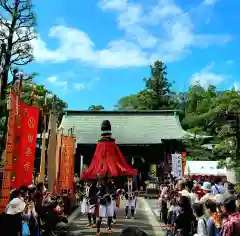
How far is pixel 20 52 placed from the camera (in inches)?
646

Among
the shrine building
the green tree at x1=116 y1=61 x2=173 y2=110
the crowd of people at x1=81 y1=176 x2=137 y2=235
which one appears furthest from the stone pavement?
the green tree at x1=116 y1=61 x2=173 y2=110

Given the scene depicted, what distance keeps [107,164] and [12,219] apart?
708 centimetres

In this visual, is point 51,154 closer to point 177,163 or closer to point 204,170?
point 177,163

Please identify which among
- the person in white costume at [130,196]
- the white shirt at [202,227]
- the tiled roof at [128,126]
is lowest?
the person in white costume at [130,196]

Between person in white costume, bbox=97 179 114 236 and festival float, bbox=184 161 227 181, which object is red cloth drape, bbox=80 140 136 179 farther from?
festival float, bbox=184 161 227 181

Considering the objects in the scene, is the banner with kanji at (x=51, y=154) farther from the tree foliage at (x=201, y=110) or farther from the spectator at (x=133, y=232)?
the spectator at (x=133, y=232)

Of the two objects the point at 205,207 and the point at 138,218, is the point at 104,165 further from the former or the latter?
the point at 205,207

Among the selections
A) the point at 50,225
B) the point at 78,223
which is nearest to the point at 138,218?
the point at 78,223

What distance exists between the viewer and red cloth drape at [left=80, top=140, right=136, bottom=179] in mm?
13062

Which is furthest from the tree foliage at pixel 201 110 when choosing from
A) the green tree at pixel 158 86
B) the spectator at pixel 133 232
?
the spectator at pixel 133 232

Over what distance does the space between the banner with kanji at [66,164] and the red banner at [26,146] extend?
6.01m

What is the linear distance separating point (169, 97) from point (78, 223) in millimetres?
47938

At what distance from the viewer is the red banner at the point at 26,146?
8.66 metres

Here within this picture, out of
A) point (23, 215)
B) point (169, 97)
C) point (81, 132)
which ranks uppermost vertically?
point (169, 97)
